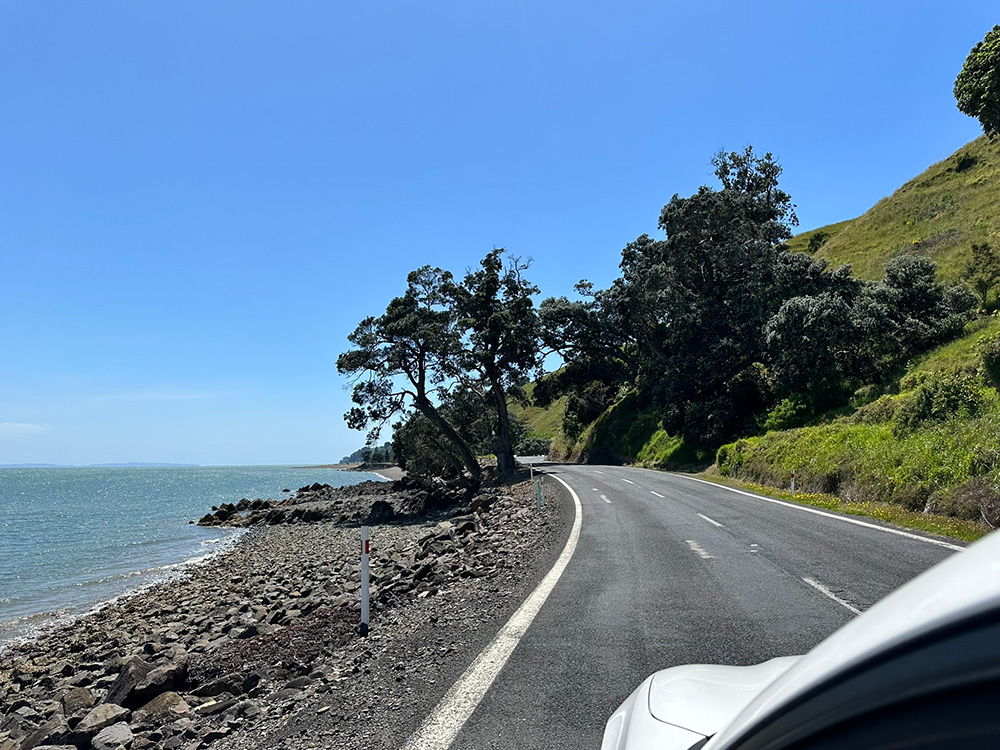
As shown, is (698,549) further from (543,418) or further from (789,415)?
(543,418)

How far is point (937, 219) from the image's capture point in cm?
4781

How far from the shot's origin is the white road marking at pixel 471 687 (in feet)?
12.7

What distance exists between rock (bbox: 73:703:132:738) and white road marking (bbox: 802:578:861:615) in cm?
813

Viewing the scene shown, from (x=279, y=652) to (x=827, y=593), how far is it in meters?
7.18

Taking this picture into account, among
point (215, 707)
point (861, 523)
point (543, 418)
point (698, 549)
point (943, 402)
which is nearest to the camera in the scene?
point (215, 707)

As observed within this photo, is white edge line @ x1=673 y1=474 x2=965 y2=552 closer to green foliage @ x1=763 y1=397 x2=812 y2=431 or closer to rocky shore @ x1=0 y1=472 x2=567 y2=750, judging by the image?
rocky shore @ x1=0 y1=472 x2=567 y2=750

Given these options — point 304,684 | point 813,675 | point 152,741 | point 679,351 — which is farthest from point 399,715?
point 679,351

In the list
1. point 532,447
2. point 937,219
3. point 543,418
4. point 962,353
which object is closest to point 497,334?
point 962,353

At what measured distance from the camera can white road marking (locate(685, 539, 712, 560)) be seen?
9.17 metres

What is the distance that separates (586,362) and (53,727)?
162ft

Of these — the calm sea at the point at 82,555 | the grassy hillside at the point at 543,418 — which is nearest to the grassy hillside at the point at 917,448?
the calm sea at the point at 82,555

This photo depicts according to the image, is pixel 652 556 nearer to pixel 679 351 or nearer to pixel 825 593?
pixel 825 593

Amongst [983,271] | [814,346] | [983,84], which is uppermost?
[983,84]

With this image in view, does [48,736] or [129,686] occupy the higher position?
[129,686]
